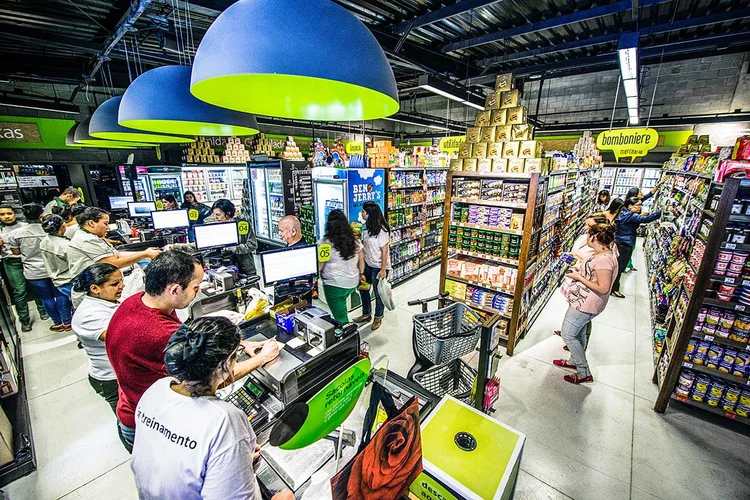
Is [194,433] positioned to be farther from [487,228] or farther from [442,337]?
[487,228]

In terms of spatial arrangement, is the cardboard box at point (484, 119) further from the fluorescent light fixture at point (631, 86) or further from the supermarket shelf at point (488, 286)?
the fluorescent light fixture at point (631, 86)

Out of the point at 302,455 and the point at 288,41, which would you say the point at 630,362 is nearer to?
the point at 302,455

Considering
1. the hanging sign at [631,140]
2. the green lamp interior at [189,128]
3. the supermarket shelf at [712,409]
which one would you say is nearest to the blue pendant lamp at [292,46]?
the green lamp interior at [189,128]

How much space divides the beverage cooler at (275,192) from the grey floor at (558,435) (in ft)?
13.0

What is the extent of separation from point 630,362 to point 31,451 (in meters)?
6.86

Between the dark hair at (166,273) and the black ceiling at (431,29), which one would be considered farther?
the black ceiling at (431,29)

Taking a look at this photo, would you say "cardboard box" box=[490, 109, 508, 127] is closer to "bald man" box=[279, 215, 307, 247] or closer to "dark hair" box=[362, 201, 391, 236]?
"dark hair" box=[362, 201, 391, 236]

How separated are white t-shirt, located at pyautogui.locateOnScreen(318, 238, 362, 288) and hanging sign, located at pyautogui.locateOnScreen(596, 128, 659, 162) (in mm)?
6637

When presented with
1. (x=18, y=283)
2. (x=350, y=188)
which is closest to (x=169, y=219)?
(x=18, y=283)

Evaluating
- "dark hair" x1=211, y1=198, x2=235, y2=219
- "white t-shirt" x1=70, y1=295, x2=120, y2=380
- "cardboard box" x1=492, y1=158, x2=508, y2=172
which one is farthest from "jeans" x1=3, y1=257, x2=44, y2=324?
"cardboard box" x1=492, y1=158, x2=508, y2=172

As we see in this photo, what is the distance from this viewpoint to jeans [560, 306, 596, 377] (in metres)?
3.47

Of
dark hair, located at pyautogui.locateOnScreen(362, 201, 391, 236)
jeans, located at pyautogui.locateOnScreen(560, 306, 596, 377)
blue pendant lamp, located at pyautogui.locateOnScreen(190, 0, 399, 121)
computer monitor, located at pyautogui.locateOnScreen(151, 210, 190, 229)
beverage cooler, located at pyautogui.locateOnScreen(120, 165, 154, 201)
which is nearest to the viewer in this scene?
blue pendant lamp, located at pyautogui.locateOnScreen(190, 0, 399, 121)

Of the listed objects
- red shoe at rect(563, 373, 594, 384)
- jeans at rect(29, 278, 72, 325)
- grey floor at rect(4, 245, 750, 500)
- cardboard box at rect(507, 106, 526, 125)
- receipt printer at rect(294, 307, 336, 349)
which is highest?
cardboard box at rect(507, 106, 526, 125)

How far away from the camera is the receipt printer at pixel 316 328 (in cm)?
192
